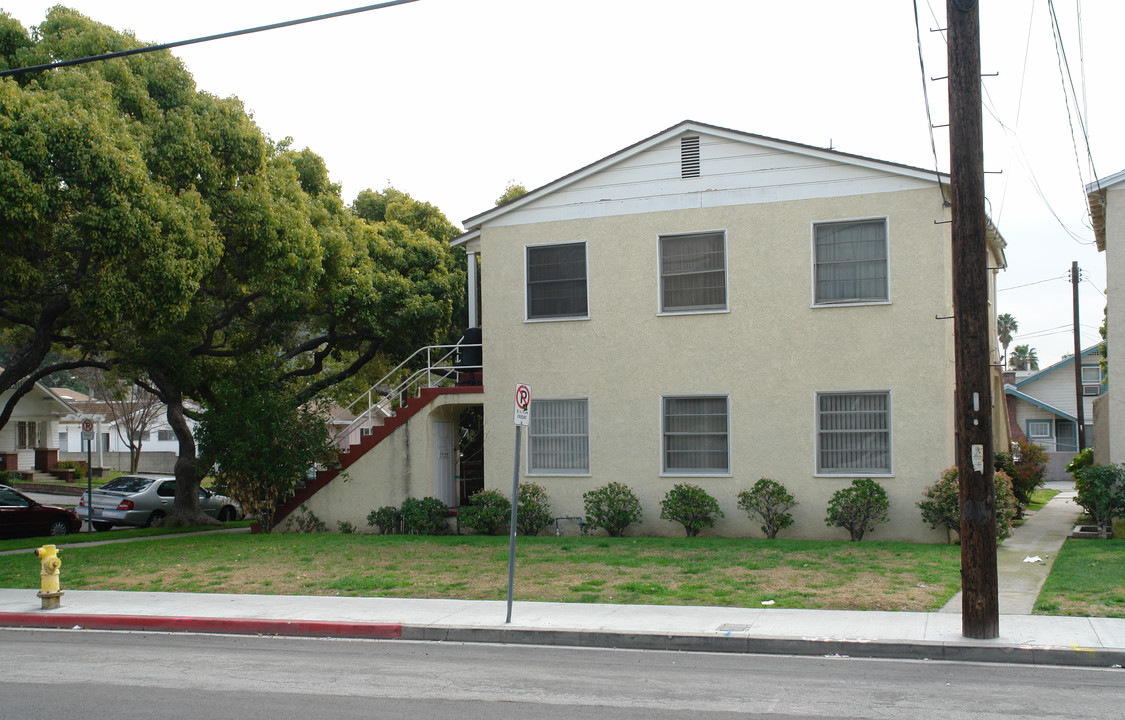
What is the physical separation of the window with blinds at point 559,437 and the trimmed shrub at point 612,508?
0.74m

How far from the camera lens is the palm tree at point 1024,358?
97.0 metres

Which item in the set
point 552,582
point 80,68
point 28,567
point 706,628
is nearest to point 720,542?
point 552,582

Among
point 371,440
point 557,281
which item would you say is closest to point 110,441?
point 371,440

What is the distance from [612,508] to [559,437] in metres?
1.90

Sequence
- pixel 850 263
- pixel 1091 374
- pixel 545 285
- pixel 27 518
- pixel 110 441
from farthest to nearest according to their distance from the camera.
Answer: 1. pixel 110 441
2. pixel 1091 374
3. pixel 27 518
4. pixel 545 285
5. pixel 850 263

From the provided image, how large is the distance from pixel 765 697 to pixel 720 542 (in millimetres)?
9909

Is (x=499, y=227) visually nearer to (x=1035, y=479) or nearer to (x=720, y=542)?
(x=720, y=542)

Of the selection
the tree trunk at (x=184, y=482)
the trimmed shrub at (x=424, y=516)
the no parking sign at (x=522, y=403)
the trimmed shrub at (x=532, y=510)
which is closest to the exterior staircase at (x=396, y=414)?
the trimmed shrub at (x=424, y=516)

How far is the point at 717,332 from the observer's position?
1903 centimetres

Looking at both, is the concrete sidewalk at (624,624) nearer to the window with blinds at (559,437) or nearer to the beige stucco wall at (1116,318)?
the beige stucco wall at (1116,318)

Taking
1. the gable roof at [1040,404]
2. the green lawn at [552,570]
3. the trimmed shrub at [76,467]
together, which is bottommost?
the green lawn at [552,570]

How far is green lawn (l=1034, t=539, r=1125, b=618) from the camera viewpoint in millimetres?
10930

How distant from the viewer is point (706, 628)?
411 inches

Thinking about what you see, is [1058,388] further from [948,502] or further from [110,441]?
[110,441]
